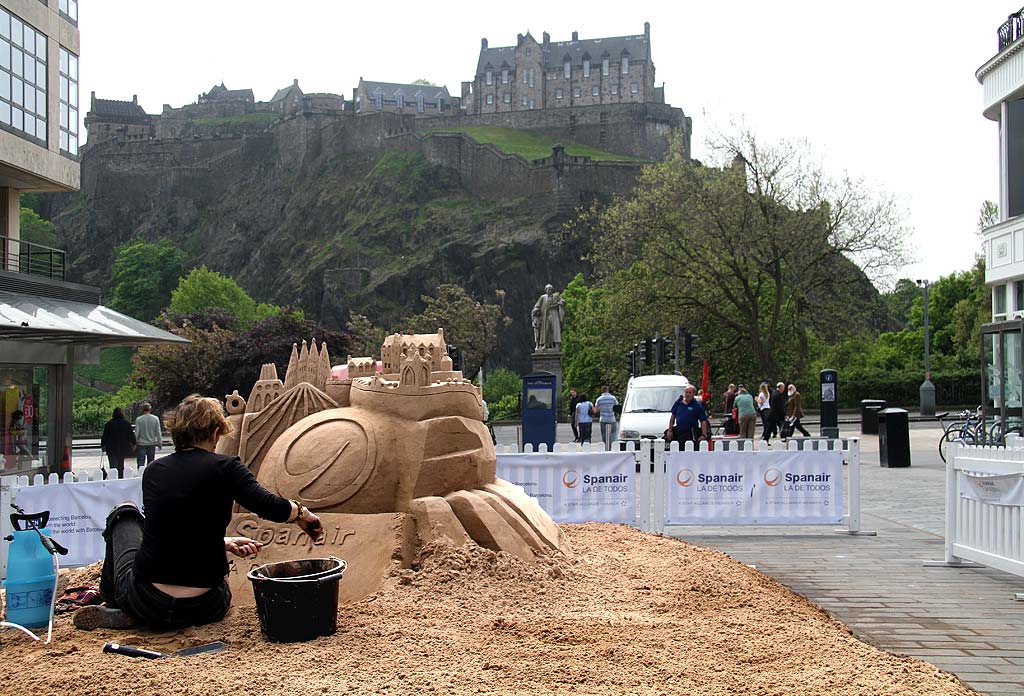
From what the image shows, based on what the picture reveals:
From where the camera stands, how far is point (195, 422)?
5004mm

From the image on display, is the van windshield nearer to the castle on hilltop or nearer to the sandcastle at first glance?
the sandcastle

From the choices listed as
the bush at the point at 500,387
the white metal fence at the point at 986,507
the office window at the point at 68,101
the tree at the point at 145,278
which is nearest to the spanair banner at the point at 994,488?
the white metal fence at the point at 986,507

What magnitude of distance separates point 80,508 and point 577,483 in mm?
4875

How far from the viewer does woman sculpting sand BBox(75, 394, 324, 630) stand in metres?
4.89

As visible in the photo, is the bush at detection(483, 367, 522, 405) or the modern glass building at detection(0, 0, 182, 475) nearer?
the modern glass building at detection(0, 0, 182, 475)

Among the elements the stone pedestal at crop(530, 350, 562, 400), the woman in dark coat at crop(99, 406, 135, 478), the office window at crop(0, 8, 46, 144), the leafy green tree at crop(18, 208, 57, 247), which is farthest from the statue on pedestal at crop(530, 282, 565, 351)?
the leafy green tree at crop(18, 208, 57, 247)

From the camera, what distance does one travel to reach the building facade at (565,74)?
308ft

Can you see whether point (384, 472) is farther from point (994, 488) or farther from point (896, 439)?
point (896, 439)

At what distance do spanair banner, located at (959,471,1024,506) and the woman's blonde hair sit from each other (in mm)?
5862

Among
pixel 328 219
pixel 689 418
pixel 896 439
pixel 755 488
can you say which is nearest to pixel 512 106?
pixel 328 219

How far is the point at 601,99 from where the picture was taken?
94188mm

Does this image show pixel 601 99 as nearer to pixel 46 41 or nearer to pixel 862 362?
pixel 862 362

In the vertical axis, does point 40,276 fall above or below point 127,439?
above

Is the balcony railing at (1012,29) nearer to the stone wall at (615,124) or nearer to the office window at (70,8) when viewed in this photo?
the office window at (70,8)
